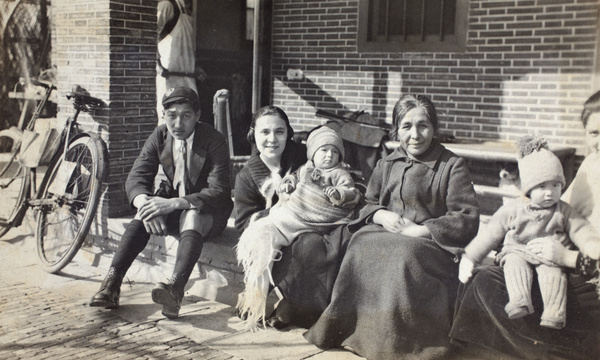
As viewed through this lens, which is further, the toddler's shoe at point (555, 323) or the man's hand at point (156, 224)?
the man's hand at point (156, 224)

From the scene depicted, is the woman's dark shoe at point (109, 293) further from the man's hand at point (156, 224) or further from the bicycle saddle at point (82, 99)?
the bicycle saddle at point (82, 99)

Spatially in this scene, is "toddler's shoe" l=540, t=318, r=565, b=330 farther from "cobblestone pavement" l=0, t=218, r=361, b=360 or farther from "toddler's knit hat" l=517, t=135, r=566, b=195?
"cobblestone pavement" l=0, t=218, r=361, b=360

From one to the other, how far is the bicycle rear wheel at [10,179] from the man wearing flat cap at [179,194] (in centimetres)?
192

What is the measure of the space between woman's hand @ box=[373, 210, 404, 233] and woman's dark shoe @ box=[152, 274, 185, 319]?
1.40m

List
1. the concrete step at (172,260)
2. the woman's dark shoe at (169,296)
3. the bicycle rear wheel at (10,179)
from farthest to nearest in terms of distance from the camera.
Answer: the bicycle rear wheel at (10,179) → the concrete step at (172,260) → the woman's dark shoe at (169,296)

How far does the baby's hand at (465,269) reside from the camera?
11.0ft

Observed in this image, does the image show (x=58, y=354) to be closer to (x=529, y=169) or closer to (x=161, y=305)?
(x=161, y=305)

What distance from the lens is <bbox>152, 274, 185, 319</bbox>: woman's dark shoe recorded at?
4.11m

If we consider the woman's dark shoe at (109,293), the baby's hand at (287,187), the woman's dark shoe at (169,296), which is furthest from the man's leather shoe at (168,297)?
the baby's hand at (287,187)

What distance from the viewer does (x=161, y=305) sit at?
4551 mm

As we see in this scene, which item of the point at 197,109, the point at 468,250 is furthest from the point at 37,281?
the point at 468,250

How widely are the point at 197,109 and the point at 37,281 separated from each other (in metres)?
1.92

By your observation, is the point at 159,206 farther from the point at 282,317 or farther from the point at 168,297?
the point at 282,317

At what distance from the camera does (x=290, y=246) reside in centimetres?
392
